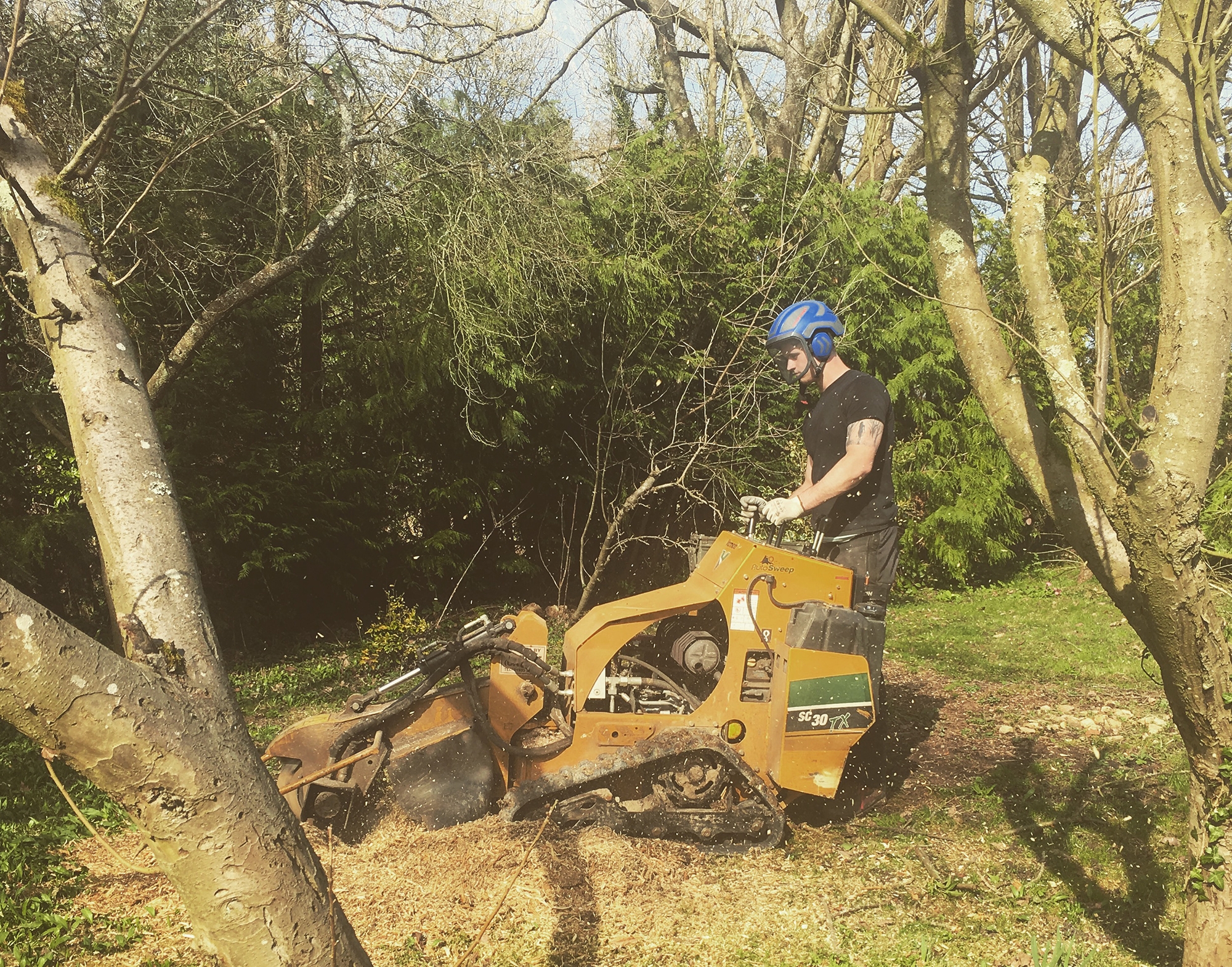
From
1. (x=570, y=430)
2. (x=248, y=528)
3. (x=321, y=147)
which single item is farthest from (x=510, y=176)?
(x=248, y=528)

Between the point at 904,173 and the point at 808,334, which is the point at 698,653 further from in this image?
the point at 904,173

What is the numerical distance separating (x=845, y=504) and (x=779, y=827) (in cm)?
162

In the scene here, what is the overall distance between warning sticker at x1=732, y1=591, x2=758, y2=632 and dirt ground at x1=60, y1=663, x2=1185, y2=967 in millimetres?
1047

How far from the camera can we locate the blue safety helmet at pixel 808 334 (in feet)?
15.8

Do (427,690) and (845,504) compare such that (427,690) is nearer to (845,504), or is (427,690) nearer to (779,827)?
(779,827)

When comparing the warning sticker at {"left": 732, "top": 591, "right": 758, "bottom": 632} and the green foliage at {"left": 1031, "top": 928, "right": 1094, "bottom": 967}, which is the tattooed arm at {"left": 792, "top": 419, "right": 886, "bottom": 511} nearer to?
the warning sticker at {"left": 732, "top": 591, "right": 758, "bottom": 632}

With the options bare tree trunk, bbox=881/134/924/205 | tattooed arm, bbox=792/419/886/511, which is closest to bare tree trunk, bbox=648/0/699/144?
bare tree trunk, bbox=881/134/924/205

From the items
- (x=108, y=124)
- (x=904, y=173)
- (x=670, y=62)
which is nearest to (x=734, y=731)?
(x=108, y=124)

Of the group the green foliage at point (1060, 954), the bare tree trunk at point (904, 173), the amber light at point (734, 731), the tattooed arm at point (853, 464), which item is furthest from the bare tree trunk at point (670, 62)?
the green foliage at point (1060, 954)

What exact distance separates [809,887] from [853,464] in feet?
6.33

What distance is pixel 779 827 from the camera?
14.4ft

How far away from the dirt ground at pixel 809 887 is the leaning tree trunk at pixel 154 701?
5.66 feet

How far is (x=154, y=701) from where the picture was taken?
6.06ft

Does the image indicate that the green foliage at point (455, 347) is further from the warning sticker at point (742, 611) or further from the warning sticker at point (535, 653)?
the warning sticker at point (742, 611)
